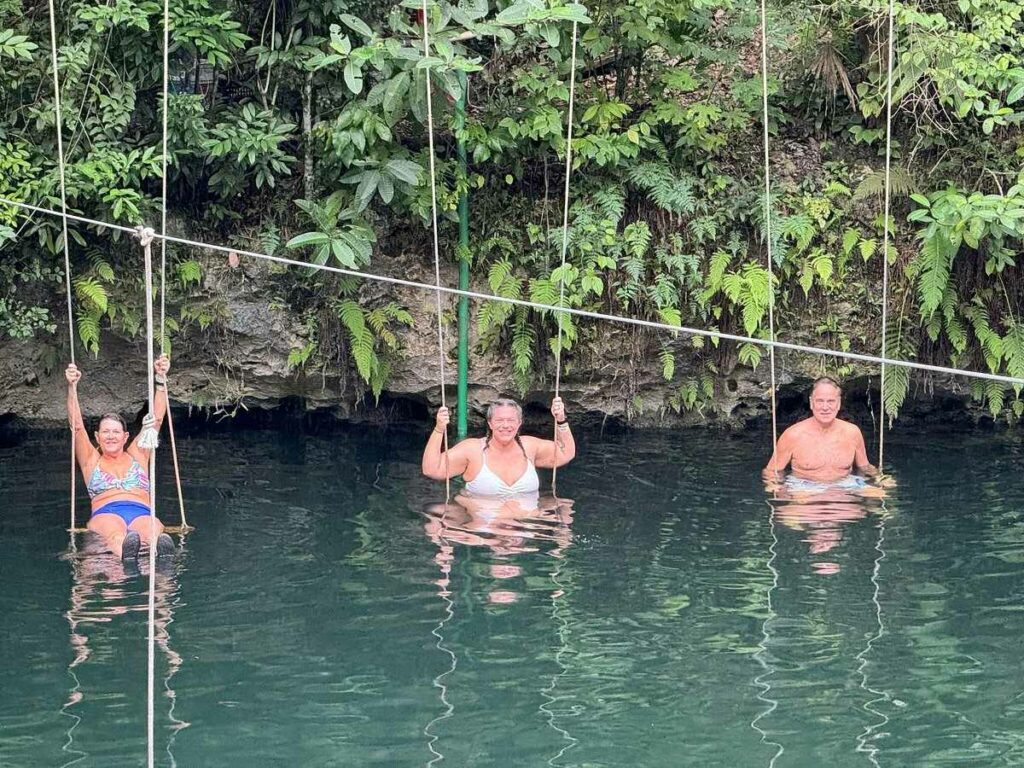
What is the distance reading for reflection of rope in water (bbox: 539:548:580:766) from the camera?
6168mm

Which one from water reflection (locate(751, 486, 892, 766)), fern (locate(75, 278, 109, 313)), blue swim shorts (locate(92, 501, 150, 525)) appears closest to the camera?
water reflection (locate(751, 486, 892, 766))

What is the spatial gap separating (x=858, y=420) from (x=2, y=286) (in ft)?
22.6

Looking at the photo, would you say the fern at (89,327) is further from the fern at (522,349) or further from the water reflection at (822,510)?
the water reflection at (822,510)

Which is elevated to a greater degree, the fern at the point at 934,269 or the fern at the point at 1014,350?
the fern at the point at 934,269

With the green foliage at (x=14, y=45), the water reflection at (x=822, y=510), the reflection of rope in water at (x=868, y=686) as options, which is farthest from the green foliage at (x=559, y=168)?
the reflection of rope in water at (x=868, y=686)

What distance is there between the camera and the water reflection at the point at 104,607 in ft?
21.1

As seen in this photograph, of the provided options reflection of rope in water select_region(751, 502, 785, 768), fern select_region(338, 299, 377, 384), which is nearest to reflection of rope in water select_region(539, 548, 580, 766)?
reflection of rope in water select_region(751, 502, 785, 768)

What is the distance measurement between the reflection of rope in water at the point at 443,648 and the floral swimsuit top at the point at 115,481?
6.37ft

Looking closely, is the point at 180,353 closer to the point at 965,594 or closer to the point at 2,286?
the point at 2,286

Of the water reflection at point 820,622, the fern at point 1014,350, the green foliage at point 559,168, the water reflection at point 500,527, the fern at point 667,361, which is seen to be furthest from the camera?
the fern at point 667,361

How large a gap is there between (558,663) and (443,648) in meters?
0.60

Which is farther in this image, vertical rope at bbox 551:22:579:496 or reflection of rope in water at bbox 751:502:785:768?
vertical rope at bbox 551:22:579:496

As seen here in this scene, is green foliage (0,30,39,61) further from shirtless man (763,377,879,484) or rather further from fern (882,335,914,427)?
fern (882,335,914,427)

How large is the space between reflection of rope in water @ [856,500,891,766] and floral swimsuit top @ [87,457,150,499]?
452 cm
